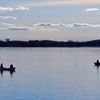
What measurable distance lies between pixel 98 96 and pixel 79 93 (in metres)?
1.92

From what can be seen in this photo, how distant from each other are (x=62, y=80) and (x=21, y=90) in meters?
8.63

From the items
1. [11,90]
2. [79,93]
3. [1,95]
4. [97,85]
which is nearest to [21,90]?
[11,90]

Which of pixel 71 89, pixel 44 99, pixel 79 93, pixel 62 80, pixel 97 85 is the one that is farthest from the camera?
pixel 62 80

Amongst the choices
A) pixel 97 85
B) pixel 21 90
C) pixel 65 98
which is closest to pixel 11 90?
pixel 21 90

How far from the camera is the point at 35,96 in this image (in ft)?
105

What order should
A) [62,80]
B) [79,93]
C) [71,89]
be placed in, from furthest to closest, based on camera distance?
[62,80] < [71,89] < [79,93]

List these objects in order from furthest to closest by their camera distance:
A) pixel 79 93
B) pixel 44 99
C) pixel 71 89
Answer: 1. pixel 71 89
2. pixel 79 93
3. pixel 44 99

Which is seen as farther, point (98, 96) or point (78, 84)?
point (78, 84)

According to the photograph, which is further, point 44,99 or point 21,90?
point 21,90

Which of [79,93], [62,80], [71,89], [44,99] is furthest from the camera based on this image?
[62,80]

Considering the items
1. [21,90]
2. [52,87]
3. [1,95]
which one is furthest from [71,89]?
[1,95]

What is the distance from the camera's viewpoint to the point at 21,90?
35125mm

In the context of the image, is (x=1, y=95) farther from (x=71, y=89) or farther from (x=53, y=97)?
(x=71, y=89)

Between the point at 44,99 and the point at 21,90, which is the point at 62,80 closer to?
the point at 21,90
